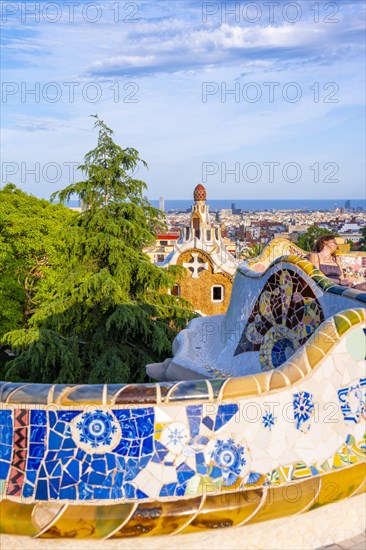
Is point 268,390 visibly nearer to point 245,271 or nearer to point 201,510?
point 201,510

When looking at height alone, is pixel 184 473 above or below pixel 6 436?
below

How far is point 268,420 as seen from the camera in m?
4.26

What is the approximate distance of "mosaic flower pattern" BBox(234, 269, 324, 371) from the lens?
6.01m

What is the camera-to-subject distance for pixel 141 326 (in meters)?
12.6

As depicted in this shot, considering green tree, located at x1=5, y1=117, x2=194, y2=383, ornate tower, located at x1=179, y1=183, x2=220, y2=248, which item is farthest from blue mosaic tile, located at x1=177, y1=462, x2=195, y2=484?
ornate tower, located at x1=179, y1=183, x2=220, y2=248

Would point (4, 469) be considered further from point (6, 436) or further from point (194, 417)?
point (194, 417)

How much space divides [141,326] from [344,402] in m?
8.41

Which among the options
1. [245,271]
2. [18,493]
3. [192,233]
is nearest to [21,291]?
[192,233]

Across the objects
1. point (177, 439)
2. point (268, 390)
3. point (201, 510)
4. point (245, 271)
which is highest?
point (245, 271)

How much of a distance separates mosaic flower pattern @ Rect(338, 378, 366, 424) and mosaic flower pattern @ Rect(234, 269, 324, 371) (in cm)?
132

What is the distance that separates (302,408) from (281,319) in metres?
2.26

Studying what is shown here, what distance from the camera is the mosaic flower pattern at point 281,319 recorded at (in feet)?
19.7

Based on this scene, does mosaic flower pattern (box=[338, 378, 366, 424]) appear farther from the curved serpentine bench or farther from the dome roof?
the dome roof

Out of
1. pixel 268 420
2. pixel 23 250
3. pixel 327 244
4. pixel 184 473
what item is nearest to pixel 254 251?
pixel 23 250
